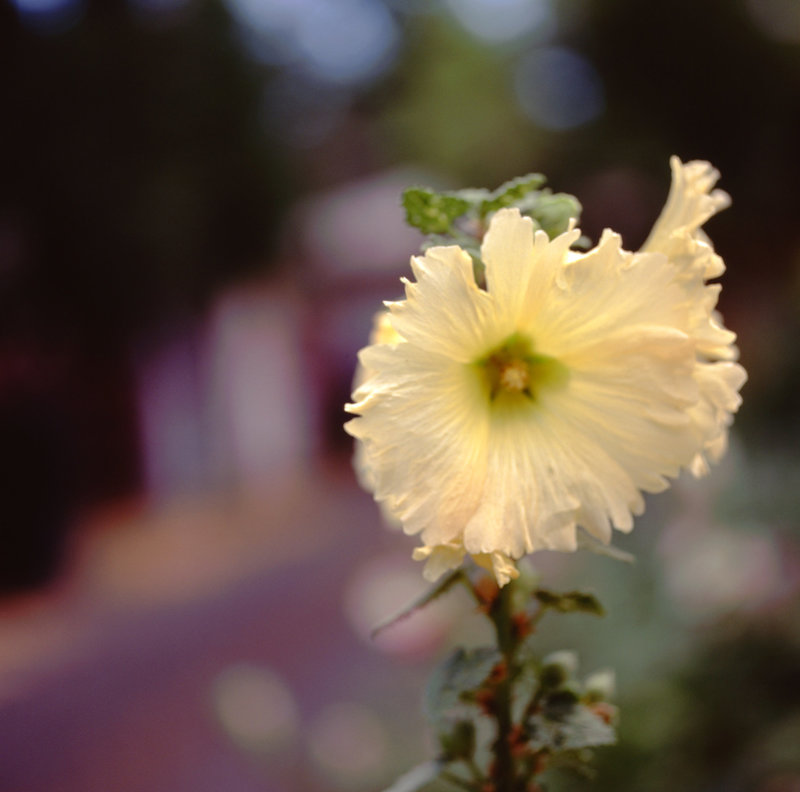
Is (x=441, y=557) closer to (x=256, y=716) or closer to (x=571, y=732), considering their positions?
(x=571, y=732)

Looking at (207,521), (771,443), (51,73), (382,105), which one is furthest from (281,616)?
(382,105)

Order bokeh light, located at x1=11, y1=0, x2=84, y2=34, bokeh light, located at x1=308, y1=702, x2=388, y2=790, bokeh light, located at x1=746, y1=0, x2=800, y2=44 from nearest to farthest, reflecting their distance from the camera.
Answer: bokeh light, located at x1=308, y1=702, x2=388, y2=790, bokeh light, located at x1=11, y1=0, x2=84, y2=34, bokeh light, located at x1=746, y1=0, x2=800, y2=44

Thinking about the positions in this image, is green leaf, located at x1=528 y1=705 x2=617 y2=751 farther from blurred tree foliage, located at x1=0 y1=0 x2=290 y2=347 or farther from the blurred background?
blurred tree foliage, located at x1=0 y1=0 x2=290 y2=347

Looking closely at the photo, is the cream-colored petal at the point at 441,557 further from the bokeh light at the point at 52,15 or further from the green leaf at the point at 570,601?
the bokeh light at the point at 52,15

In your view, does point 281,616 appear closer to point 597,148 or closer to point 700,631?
point 700,631

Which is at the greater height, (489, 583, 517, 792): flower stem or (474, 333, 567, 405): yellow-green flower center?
(474, 333, 567, 405): yellow-green flower center

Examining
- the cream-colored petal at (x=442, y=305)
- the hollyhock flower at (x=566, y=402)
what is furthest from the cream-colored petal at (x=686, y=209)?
the cream-colored petal at (x=442, y=305)

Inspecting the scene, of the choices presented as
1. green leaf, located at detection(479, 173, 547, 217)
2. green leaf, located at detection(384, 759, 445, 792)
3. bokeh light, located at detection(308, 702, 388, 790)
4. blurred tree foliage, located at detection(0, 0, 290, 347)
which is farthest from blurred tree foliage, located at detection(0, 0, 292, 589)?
green leaf, located at detection(479, 173, 547, 217)
